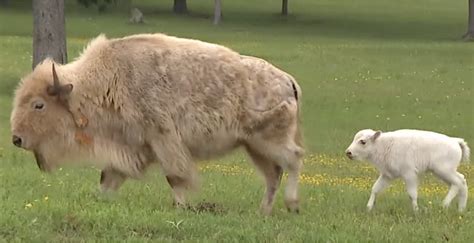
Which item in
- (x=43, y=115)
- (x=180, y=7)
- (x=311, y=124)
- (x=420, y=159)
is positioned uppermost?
(x=43, y=115)

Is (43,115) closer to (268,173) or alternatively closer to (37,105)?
(37,105)

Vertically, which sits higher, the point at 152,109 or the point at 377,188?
the point at 152,109

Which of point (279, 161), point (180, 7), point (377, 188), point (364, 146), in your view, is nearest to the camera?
point (279, 161)

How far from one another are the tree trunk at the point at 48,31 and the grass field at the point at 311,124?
1528mm

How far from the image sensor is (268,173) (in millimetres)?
9852

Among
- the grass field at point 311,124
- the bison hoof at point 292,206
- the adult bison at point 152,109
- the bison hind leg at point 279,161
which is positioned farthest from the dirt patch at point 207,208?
the bison hoof at point 292,206

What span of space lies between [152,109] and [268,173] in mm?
1531

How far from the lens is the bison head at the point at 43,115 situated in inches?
355

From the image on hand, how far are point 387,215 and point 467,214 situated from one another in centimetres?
87

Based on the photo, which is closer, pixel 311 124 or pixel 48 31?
pixel 311 124

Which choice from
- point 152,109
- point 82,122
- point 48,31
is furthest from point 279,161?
point 48,31

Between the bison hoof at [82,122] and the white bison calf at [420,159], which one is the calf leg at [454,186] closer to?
the white bison calf at [420,159]

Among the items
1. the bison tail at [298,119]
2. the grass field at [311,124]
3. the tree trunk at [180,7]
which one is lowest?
the tree trunk at [180,7]

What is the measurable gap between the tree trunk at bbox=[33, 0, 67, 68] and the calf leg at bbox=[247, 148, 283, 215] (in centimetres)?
1486
